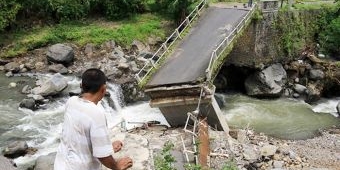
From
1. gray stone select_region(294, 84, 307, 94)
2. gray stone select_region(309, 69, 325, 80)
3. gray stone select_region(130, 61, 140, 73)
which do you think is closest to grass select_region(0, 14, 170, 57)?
gray stone select_region(130, 61, 140, 73)

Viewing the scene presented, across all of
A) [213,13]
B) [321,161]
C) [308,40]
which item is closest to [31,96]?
[213,13]

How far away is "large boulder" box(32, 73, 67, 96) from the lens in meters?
20.2

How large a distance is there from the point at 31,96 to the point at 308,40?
45.2ft

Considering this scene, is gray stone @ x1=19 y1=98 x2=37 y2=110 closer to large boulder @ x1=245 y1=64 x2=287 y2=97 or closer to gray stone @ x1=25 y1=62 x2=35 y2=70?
gray stone @ x1=25 y1=62 x2=35 y2=70

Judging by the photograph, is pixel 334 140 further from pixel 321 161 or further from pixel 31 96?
pixel 31 96

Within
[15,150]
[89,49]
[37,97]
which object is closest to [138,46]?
[89,49]

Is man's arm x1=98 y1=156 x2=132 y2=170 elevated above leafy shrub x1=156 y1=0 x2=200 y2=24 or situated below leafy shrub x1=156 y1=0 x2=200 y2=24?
above

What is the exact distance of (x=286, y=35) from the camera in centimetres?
2289

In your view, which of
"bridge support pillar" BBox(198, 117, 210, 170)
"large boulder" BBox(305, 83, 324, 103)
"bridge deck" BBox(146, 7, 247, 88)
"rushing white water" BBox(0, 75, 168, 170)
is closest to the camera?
"bridge support pillar" BBox(198, 117, 210, 170)

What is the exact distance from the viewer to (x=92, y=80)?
489 cm

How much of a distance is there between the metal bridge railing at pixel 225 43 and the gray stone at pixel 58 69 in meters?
8.69

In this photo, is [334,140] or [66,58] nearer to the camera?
[334,140]

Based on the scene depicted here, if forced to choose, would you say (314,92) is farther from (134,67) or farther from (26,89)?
(26,89)

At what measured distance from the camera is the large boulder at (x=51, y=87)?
20219 millimetres
